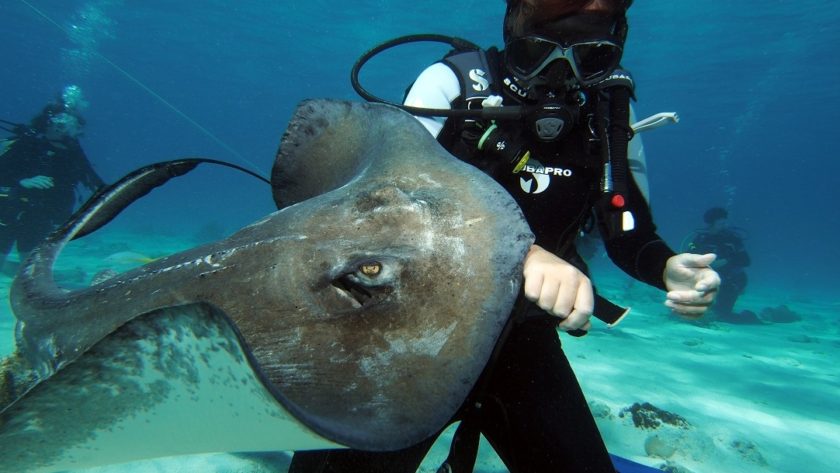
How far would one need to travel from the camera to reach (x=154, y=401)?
134cm

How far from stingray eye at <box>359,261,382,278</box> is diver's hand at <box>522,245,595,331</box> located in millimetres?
562

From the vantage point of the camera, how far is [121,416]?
1.36 metres

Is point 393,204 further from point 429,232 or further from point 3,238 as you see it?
point 3,238

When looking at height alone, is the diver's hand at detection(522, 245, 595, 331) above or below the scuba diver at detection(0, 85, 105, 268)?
below

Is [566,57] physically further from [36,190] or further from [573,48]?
[36,190]

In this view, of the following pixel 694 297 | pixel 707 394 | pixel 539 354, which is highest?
pixel 694 297

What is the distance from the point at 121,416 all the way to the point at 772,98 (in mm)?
58202

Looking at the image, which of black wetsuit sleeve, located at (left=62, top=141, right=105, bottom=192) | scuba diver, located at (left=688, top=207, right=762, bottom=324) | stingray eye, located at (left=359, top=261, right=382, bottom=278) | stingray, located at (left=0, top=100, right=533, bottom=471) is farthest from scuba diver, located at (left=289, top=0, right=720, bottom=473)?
scuba diver, located at (left=688, top=207, right=762, bottom=324)

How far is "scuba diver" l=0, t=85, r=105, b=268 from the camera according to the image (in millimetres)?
10797

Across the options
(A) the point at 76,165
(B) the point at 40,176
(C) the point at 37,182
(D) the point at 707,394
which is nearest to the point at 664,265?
(D) the point at 707,394

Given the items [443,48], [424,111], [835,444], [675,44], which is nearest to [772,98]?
[675,44]

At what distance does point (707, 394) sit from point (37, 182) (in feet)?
49.7

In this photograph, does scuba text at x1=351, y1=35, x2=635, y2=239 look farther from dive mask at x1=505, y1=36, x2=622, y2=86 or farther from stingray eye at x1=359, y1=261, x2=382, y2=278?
stingray eye at x1=359, y1=261, x2=382, y2=278

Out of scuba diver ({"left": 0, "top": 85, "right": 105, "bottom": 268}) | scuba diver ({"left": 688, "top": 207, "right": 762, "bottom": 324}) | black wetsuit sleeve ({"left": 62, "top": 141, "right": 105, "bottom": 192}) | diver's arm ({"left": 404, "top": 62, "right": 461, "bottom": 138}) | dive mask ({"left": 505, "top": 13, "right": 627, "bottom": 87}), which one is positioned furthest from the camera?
scuba diver ({"left": 688, "top": 207, "right": 762, "bottom": 324})
